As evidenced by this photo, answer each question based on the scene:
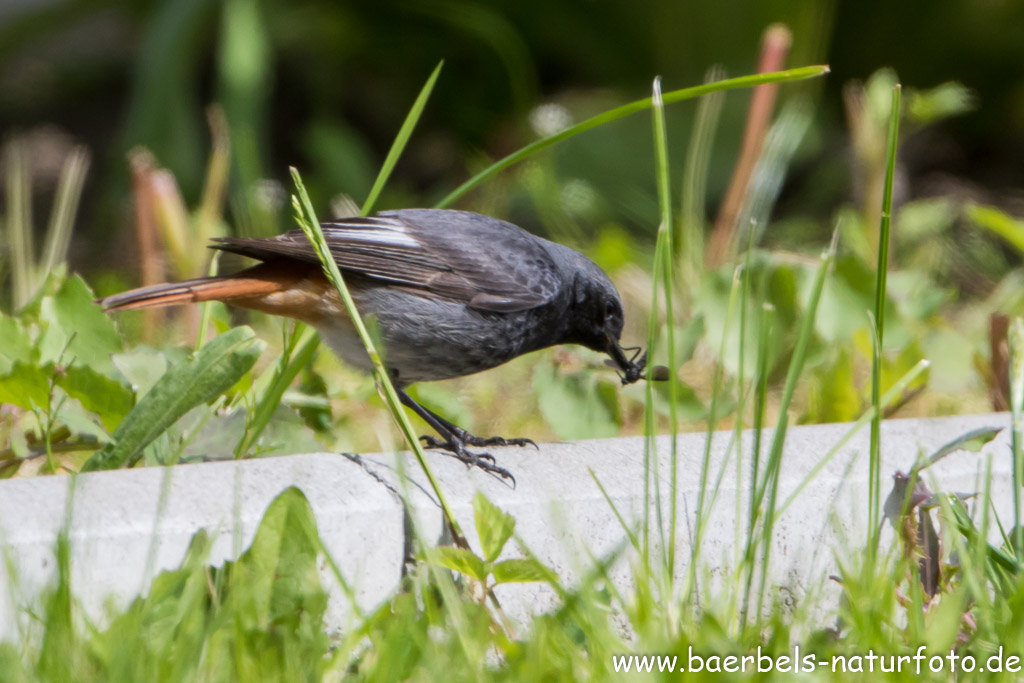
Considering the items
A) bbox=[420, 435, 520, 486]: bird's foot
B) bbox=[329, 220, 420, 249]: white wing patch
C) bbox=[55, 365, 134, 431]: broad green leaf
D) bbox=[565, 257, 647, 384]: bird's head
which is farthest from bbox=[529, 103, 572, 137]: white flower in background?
bbox=[55, 365, 134, 431]: broad green leaf

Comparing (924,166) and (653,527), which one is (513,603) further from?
(924,166)

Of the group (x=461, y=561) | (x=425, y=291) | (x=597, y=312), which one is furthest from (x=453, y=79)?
(x=461, y=561)

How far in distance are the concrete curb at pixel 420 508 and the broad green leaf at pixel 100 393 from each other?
18.8 inches

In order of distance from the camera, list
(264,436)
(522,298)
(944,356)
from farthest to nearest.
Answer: (944,356), (522,298), (264,436)

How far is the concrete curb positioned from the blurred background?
1264 millimetres

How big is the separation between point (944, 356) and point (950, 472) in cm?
97

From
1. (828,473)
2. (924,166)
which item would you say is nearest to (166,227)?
(828,473)

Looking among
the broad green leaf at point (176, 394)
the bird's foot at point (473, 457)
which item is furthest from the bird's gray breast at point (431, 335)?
the broad green leaf at point (176, 394)

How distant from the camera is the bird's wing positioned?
233 centimetres

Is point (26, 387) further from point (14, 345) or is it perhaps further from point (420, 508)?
point (420, 508)

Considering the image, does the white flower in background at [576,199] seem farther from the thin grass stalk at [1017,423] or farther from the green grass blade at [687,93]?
the thin grass stalk at [1017,423]

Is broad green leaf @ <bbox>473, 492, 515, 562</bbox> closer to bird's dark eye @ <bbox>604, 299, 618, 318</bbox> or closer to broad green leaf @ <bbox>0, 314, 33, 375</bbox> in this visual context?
broad green leaf @ <bbox>0, 314, 33, 375</bbox>

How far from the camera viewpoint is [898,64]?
491 centimetres

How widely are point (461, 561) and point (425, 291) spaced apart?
1.00m
